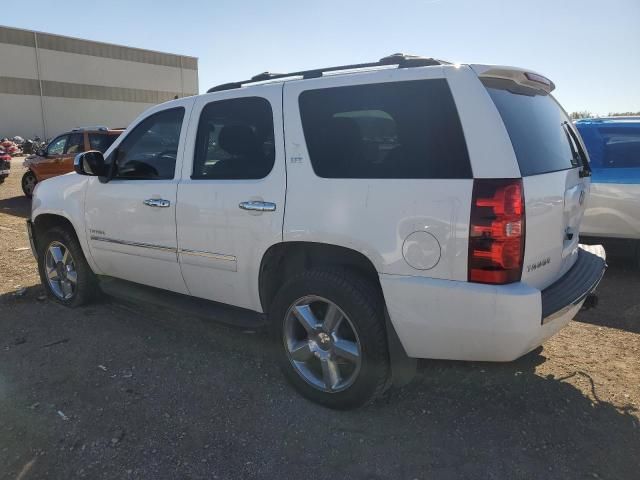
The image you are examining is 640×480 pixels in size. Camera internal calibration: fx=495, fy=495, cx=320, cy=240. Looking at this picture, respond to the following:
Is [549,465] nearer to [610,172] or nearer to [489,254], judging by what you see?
[489,254]

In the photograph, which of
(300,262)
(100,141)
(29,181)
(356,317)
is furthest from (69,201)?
(29,181)

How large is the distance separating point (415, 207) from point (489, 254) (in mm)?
424

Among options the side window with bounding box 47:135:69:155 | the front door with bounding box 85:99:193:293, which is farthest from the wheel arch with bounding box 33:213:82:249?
the side window with bounding box 47:135:69:155

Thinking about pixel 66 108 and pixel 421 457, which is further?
pixel 66 108

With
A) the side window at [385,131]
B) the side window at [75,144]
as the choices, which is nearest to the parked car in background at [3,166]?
the side window at [75,144]

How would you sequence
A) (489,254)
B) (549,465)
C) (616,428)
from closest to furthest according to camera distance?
(489,254) < (549,465) < (616,428)

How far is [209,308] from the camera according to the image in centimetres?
362

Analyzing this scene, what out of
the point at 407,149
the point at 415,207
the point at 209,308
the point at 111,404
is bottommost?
the point at 111,404

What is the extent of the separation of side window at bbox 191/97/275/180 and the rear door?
1406 mm

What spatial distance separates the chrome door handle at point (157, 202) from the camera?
364cm

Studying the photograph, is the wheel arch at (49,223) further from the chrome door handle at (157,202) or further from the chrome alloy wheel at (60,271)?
the chrome door handle at (157,202)

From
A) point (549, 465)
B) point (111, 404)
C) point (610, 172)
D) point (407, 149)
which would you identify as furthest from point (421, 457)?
point (610, 172)

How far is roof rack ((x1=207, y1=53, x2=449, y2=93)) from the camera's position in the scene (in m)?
2.72

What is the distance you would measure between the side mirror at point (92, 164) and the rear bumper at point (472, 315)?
2703 millimetres
